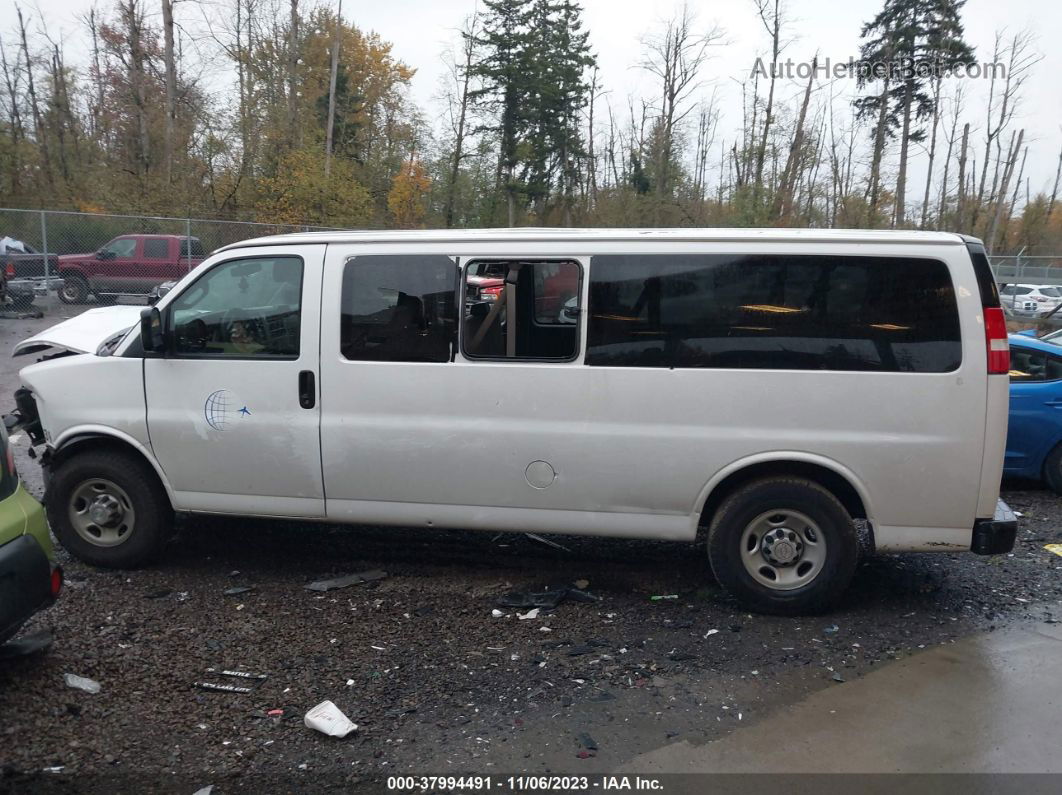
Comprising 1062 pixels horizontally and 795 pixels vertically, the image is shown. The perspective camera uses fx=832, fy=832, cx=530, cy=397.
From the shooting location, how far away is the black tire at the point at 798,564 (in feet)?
15.5

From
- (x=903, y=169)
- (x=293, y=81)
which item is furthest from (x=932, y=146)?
(x=293, y=81)

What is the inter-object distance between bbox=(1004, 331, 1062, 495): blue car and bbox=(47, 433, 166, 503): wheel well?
7.26 meters

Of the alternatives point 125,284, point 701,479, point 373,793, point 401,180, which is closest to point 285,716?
point 373,793

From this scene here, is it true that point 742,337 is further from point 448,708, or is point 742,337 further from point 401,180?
point 401,180

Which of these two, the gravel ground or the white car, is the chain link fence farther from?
the white car

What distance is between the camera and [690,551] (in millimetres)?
6121

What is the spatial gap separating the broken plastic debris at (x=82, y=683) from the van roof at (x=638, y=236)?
2723 millimetres

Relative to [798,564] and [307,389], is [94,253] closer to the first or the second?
[307,389]

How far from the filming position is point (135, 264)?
20547 mm

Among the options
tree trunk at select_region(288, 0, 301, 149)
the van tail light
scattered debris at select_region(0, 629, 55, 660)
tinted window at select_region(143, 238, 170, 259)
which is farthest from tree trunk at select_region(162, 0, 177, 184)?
the van tail light

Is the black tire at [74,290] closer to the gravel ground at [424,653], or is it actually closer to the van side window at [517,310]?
the gravel ground at [424,653]

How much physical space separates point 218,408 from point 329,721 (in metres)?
2.36

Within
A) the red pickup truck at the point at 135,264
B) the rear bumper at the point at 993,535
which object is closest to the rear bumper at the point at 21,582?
the rear bumper at the point at 993,535

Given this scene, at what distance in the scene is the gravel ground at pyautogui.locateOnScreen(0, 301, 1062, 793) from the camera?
350 cm
